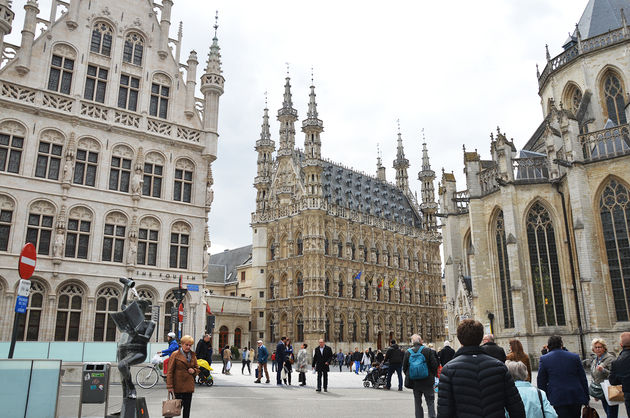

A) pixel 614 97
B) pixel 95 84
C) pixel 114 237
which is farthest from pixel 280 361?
pixel 614 97

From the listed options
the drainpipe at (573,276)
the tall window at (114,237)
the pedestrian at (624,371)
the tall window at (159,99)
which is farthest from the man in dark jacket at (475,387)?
the drainpipe at (573,276)

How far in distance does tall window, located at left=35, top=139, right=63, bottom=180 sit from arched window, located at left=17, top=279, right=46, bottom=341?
4.77 meters

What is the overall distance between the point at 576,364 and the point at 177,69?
24494 millimetres

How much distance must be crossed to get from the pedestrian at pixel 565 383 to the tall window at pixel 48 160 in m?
21.6

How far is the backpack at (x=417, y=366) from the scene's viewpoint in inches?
364

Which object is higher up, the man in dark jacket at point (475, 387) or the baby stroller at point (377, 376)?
the man in dark jacket at point (475, 387)

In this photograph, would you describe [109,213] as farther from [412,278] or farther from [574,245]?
[412,278]

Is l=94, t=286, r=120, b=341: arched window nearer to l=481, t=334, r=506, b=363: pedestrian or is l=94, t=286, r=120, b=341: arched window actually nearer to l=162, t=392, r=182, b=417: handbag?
l=162, t=392, r=182, b=417: handbag

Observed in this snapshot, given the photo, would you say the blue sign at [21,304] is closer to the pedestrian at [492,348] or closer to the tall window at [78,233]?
the pedestrian at [492,348]

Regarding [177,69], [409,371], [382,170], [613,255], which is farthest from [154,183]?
[382,170]

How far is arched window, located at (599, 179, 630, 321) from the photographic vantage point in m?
25.4

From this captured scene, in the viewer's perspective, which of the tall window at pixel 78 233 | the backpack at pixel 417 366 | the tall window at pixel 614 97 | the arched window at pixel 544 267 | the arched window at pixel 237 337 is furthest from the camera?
the arched window at pixel 237 337

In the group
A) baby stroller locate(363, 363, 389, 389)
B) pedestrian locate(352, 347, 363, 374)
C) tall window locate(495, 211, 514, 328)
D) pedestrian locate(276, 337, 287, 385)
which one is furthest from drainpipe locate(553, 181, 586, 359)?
pedestrian locate(276, 337, 287, 385)

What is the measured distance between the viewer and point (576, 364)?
6.79 meters
